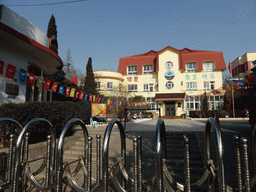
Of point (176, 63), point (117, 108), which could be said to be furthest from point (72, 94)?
point (176, 63)

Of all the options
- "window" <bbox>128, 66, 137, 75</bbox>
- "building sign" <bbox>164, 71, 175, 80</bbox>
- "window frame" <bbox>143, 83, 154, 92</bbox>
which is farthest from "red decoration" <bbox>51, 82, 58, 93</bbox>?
"window" <bbox>128, 66, 137, 75</bbox>

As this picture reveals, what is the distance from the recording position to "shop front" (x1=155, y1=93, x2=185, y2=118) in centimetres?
2897

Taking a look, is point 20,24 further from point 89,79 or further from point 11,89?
point 89,79

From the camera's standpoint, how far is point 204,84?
3038cm

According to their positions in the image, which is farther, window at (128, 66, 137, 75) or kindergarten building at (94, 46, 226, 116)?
window at (128, 66, 137, 75)

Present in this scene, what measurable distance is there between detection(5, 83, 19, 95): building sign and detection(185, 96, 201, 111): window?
2778 centimetres

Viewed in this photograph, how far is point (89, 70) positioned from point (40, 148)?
19.6m

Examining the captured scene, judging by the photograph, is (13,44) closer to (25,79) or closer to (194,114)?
(25,79)

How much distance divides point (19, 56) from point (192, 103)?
2846 centimetres

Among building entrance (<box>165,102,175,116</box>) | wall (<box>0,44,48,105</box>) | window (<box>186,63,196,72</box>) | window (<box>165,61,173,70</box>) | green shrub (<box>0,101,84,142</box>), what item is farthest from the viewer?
window (<box>186,63,196,72</box>)

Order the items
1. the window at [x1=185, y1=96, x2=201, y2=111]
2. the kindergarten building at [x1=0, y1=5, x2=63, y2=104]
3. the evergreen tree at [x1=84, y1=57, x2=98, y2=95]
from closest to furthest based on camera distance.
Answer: the kindergarten building at [x1=0, y1=5, x2=63, y2=104] → the evergreen tree at [x1=84, y1=57, x2=98, y2=95] → the window at [x1=185, y1=96, x2=201, y2=111]

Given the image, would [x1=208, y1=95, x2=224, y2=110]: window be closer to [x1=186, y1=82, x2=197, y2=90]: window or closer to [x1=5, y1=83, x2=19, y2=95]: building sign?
[x1=186, y1=82, x2=197, y2=90]: window

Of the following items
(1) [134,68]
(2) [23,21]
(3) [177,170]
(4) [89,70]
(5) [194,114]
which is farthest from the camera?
(1) [134,68]

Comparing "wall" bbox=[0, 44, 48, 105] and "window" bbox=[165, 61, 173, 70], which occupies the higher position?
"window" bbox=[165, 61, 173, 70]
